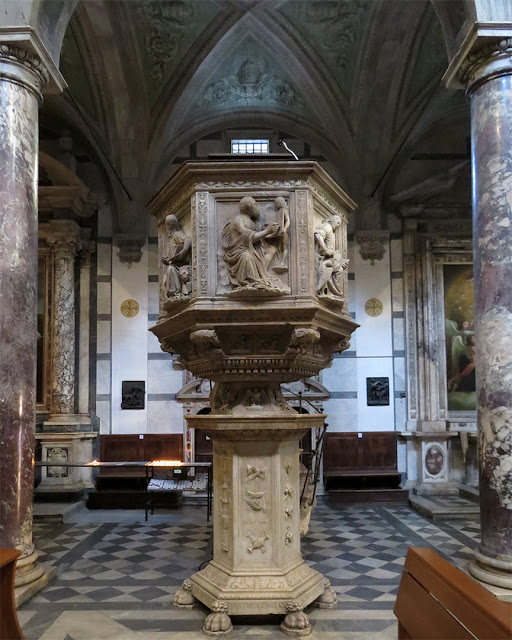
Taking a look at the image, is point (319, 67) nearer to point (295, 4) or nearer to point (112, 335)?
point (295, 4)

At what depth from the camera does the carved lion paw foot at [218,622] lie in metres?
4.35

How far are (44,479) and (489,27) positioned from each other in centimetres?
914

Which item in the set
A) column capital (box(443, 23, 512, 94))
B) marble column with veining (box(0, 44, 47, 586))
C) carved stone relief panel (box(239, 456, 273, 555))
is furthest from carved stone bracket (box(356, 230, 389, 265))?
carved stone relief panel (box(239, 456, 273, 555))

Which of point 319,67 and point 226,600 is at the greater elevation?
point 319,67

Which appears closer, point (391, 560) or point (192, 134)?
point (391, 560)

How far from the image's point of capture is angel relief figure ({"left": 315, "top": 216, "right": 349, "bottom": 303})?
467 cm

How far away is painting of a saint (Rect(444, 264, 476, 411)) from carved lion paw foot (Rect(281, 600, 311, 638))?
23.5ft

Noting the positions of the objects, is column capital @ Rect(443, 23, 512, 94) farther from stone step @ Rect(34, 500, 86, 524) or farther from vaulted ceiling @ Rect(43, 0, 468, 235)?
stone step @ Rect(34, 500, 86, 524)

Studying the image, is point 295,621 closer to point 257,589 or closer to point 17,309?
point 257,589

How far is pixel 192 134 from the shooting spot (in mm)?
11406

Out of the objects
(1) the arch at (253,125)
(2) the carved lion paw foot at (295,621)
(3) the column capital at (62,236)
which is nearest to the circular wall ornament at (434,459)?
(1) the arch at (253,125)

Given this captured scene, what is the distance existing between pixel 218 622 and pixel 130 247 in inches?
310

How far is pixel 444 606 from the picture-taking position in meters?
2.65

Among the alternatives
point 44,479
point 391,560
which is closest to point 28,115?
point 391,560
